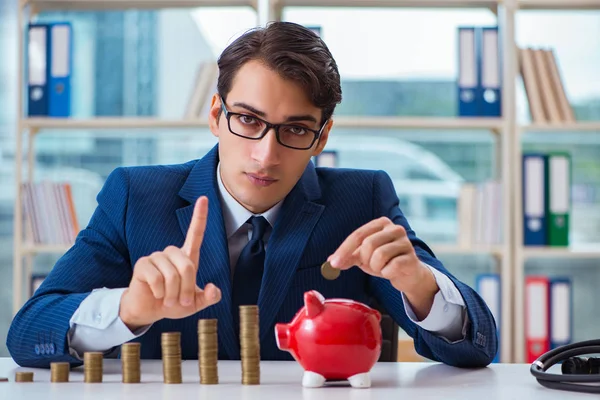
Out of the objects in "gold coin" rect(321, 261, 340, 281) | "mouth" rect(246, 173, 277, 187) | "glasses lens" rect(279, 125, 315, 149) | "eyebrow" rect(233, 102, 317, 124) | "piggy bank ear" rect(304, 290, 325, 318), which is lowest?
"piggy bank ear" rect(304, 290, 325, 318)

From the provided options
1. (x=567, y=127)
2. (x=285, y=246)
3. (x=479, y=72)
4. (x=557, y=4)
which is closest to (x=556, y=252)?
(x=567, y=127)

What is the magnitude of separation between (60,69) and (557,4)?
1999 millimetres

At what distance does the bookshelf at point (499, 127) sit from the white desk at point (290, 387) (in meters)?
1.83

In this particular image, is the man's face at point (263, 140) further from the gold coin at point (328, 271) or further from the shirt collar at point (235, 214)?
the gold coin at point (328, 271)

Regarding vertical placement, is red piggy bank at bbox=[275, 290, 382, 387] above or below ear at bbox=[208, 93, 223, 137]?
below

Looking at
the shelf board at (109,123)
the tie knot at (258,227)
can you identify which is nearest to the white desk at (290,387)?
the tie knot at (258,227)

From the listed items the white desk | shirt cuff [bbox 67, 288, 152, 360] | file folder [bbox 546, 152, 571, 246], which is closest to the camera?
the white desk

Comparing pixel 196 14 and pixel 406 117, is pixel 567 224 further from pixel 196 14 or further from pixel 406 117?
pixel 196 14

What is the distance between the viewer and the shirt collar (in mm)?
1702

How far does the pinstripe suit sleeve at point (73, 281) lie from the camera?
1425mm

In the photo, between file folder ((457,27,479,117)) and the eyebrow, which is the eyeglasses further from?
file folder ((457,27,479,117))

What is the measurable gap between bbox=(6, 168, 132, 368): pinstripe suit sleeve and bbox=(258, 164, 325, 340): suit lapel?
0.32 m

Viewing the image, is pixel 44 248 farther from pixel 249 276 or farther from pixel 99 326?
pixel 99 326

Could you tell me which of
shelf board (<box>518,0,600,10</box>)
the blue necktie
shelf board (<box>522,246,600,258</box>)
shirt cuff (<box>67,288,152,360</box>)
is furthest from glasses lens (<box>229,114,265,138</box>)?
shelf board (<box>518,0,600,10</box>)
